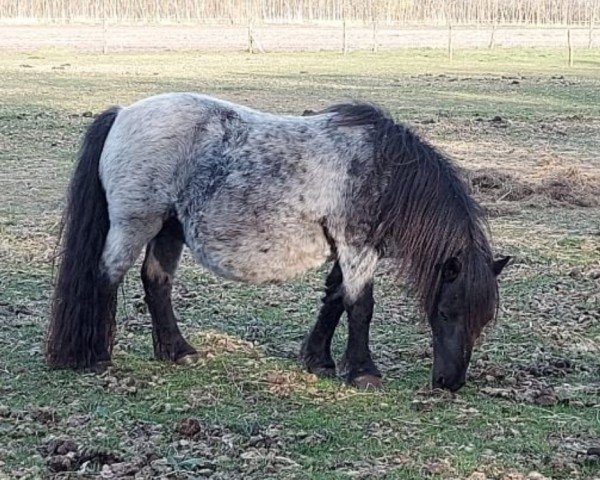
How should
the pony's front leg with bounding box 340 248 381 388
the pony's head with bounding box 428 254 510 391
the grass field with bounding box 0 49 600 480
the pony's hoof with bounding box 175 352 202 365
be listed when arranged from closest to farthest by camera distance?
the grass field with bounding box 0 49 600 480, the pony's head with bounding box 428 254 510 391, the pony's front leg with bounding box 340 248 381 388, the pony's hoof with bounding box 175 352 202 365

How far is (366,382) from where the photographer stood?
5430 mm

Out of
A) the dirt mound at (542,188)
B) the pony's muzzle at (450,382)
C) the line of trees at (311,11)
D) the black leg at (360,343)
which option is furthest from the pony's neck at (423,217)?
the line of trees at (311,11)

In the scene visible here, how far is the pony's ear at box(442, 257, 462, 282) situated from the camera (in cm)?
511

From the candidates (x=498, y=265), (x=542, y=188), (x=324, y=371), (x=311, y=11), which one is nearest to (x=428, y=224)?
(x=498, y=265)

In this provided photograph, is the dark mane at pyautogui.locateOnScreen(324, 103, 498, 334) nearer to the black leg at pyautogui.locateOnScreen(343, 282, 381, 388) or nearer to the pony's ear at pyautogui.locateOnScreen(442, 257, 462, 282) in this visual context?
the pony's ear at pyautogui.locateOnScreen(442, 257, 462, 282)

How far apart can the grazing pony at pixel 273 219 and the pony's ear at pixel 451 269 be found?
0.01m

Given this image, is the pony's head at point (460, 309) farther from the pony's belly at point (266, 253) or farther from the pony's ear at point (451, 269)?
the pony's belly at point (266, 253)

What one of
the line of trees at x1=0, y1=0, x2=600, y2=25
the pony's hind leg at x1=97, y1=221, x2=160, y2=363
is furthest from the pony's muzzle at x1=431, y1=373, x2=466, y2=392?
the line of trees at x1=0, y1=0, x2=600, y2=25

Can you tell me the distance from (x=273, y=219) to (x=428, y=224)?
89cm

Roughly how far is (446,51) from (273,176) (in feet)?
131

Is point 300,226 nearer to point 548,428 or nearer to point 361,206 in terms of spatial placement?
point 361,206

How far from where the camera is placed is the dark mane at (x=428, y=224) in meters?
5.12

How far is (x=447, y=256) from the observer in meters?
5.17

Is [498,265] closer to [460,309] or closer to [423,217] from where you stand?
[460,309]
